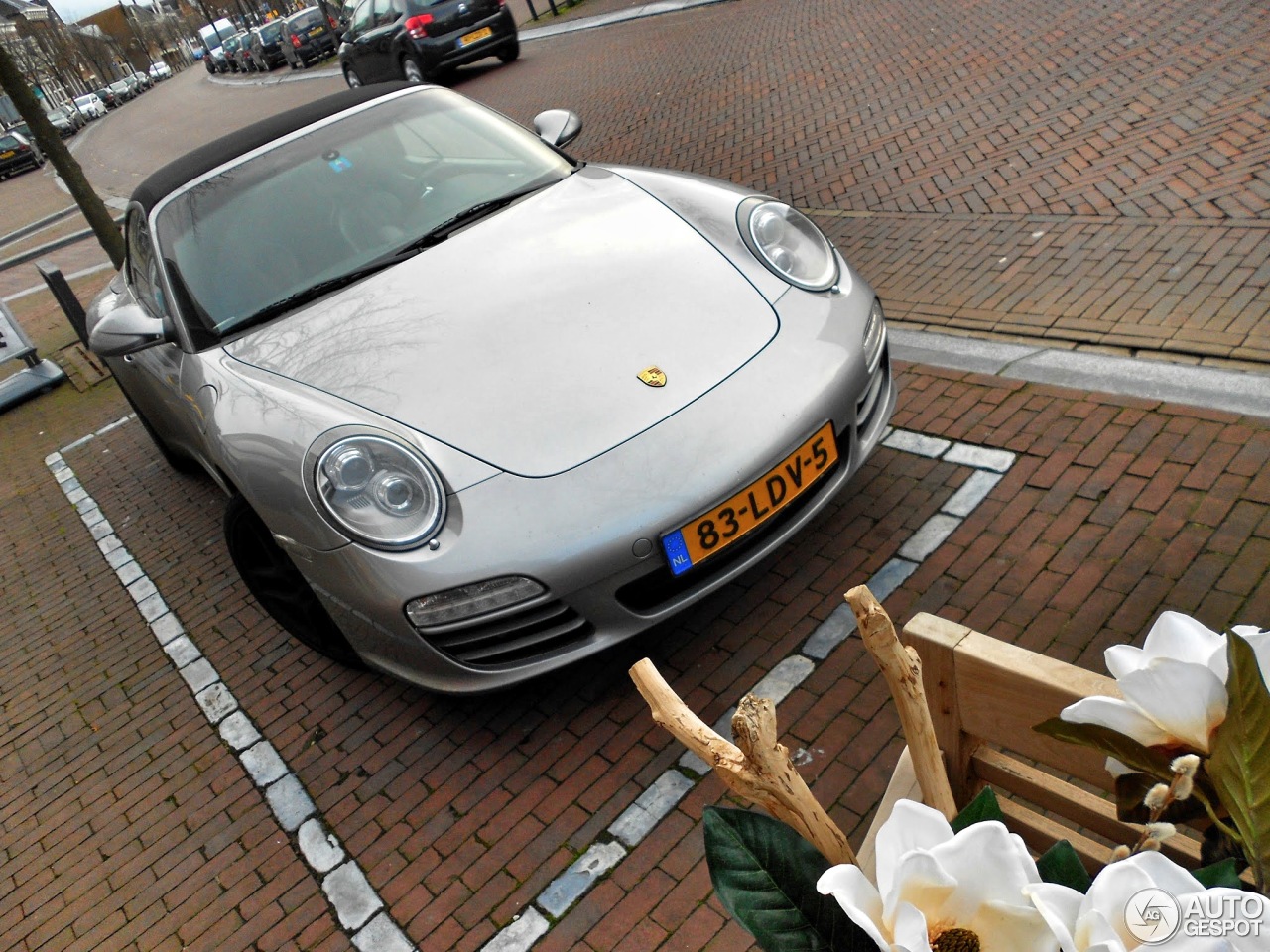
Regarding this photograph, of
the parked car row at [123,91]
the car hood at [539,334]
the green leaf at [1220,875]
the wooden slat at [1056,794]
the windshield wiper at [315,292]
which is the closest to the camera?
the green leaf at [1220,875]

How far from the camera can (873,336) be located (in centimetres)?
298

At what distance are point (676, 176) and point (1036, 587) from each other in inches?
75.8

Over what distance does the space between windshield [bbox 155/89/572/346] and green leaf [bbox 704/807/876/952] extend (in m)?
2.90

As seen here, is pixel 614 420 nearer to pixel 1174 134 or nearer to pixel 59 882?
pixel 59 882

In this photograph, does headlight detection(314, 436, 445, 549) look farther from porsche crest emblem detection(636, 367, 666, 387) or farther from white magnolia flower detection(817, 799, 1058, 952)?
white magnolia flower detection(817, 799, 1058, 952)

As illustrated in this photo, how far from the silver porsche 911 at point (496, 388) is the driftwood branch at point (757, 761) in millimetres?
1527

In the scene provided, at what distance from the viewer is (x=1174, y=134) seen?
524 centimetres

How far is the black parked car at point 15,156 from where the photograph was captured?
2781 cm

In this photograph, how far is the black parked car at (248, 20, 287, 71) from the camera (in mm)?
30375

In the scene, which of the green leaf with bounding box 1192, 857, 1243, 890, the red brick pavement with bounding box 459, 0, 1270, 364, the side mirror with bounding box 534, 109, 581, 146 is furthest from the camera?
the side mirror with bounding box 534, 109, 581, 146

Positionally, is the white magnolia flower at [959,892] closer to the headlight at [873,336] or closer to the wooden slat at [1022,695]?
the wooden slat at [1022,695]

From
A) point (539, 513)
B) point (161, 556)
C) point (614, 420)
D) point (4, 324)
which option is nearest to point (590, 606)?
point (539, 513)

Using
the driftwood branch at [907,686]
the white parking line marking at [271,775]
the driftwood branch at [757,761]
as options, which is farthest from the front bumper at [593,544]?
the driftwood branch at [757,761]
